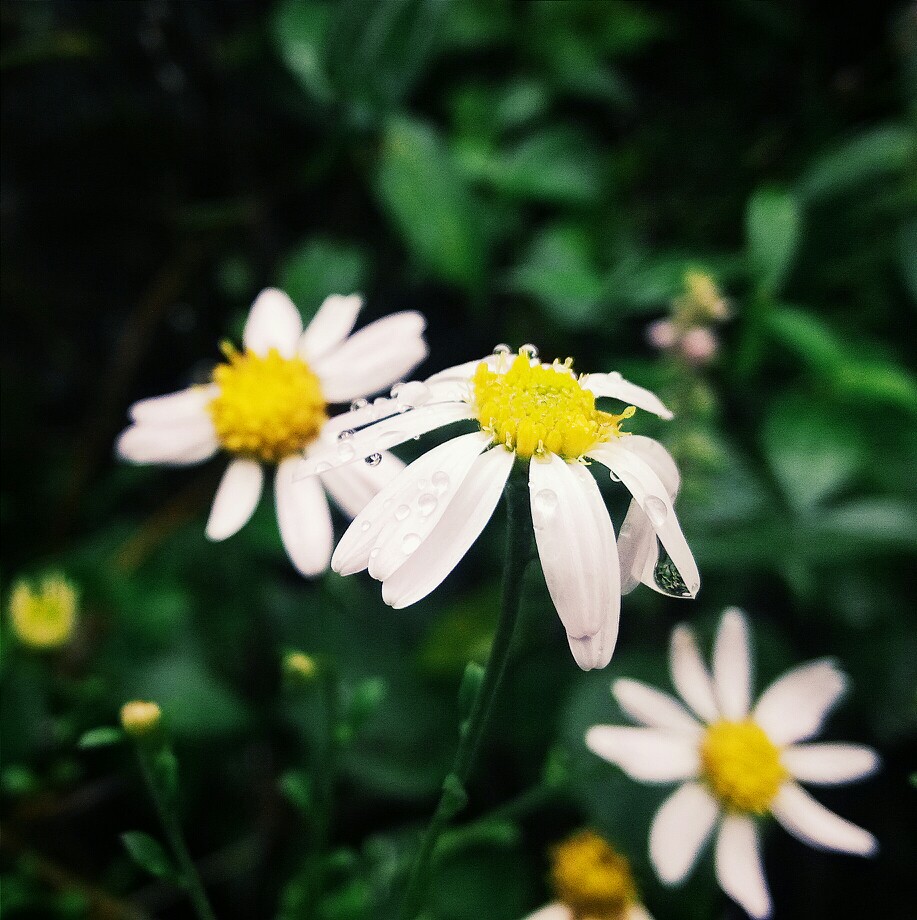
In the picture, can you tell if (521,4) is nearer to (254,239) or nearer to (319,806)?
(254,239)

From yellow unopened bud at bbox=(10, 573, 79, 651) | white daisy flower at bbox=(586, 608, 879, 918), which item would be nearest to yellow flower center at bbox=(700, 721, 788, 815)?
white daisy flower at bbox=(586, 608, 879, 918)

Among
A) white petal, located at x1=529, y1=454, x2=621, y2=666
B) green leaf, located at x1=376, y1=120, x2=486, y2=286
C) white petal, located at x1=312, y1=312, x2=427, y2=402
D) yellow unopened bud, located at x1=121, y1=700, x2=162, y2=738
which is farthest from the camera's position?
green leaf, located at x1=376, y1=120, x2=486, y2=286

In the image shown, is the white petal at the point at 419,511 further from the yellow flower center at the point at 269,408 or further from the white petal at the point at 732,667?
the white petal at the point at 732,667

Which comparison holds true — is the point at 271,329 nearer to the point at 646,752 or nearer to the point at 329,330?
the point at 329,330

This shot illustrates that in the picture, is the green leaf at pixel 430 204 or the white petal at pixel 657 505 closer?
the white petal at pixel 657 505

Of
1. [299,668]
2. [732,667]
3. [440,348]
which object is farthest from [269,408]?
[440,348]

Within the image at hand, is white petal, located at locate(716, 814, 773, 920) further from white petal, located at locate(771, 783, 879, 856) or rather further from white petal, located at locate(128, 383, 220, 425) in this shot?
white petal, located at locate(128, 383, 220, 425)

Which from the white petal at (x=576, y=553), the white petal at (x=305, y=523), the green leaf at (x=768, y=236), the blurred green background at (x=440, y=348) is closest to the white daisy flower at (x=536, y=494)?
the white petal at (x=576, y=553)
